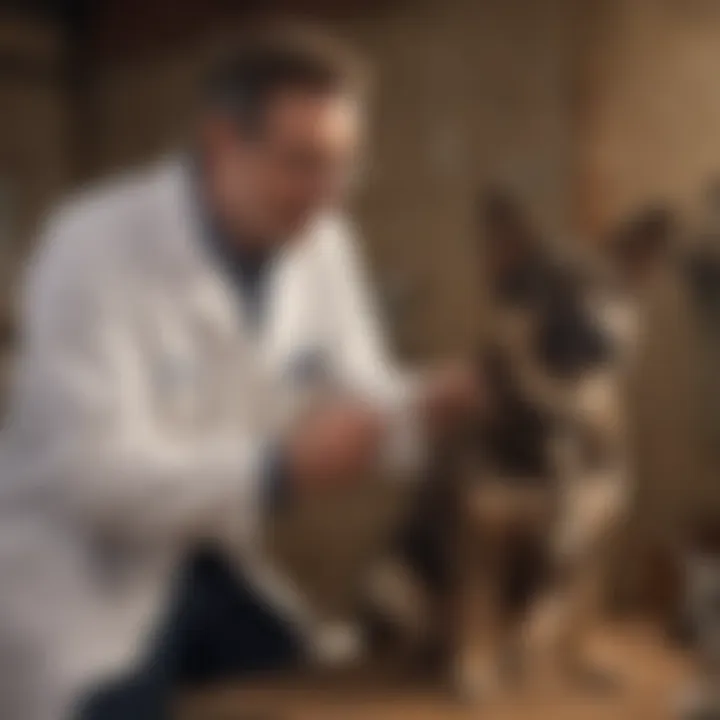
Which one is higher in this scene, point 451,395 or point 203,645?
point 451,395

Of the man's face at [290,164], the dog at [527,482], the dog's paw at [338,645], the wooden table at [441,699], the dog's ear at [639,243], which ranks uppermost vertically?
the man's face at [290,164]

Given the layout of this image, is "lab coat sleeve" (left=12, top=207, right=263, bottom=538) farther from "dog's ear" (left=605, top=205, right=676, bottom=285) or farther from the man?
"dog's ear" (left=605, top=205, right=676, bottom=285)

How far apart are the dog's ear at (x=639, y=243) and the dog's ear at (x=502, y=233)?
6 cm

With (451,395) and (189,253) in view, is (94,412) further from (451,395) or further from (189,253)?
(451,395)

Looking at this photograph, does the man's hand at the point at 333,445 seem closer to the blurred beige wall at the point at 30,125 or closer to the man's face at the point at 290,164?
the man's face at the point at 290,164

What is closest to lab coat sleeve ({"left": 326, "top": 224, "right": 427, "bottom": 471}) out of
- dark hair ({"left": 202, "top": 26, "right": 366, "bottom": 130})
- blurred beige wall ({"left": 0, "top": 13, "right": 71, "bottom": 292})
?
dark hair ({"left": 202, "top": 26, "right": 366, "bottom": 130})

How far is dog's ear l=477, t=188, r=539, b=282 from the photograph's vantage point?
2.65 ft

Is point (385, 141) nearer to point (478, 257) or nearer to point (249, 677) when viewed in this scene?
point (478, 257)

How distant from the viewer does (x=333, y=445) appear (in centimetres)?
82

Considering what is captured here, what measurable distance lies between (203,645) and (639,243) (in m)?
0.46

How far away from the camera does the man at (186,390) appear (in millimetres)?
787

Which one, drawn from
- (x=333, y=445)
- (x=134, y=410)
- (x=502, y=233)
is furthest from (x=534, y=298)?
(x=134, y=410)

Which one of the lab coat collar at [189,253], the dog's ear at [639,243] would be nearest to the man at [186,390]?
the lab coat collar at [189,253]

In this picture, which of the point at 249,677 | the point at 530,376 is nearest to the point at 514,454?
the point at 530,376
